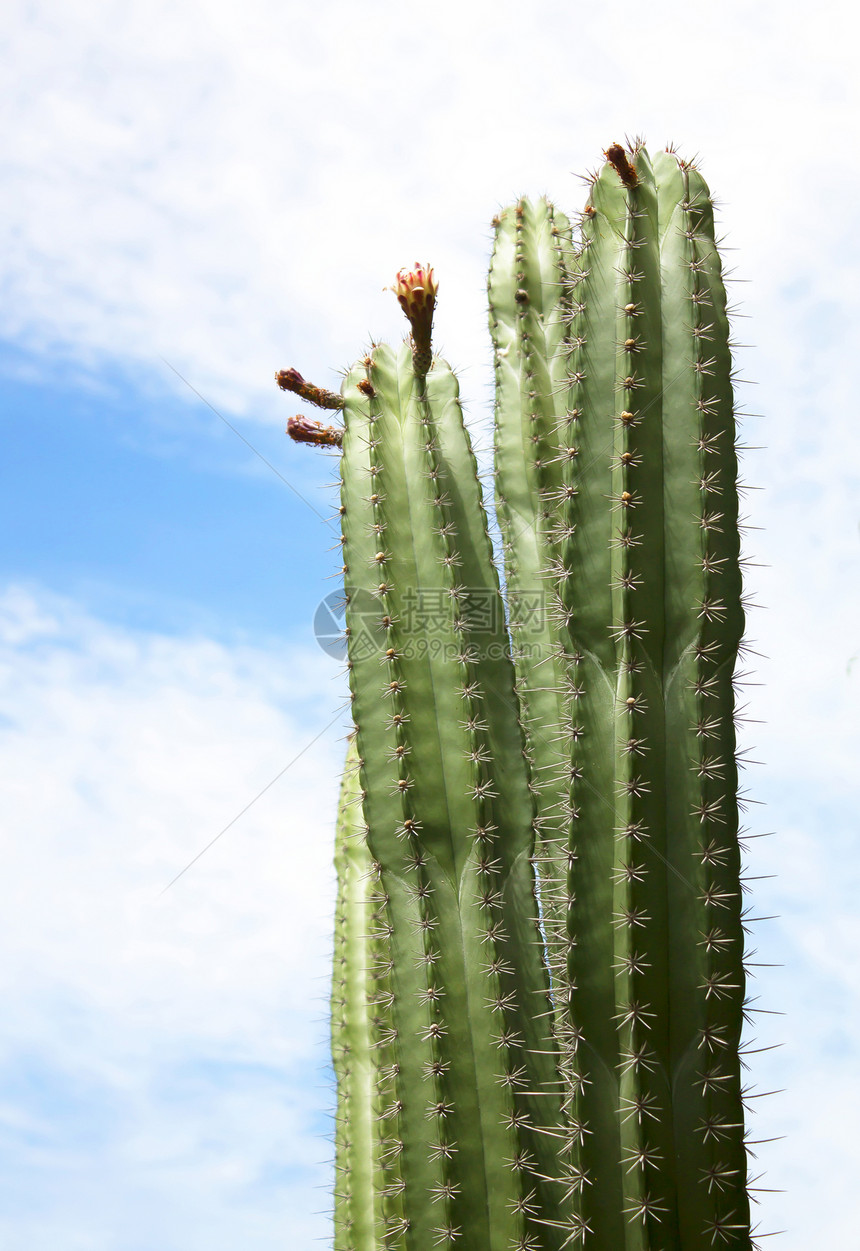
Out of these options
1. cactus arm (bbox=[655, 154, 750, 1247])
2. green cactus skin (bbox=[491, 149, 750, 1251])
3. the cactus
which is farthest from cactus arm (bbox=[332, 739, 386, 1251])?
cactus arm (bbox=[655, 154, 750, 1247])

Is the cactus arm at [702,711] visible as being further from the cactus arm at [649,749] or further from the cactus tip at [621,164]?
the cactus tip at [621,164]

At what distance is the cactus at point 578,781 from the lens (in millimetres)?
2355

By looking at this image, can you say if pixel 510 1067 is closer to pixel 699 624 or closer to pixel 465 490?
pixel 699 624

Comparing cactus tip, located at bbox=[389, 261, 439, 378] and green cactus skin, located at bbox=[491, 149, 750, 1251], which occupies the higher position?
cactus tip, located at bbox=[389, 261, 439, 378]

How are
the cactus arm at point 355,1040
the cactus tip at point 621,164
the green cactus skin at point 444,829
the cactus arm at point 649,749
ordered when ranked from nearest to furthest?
the cactus arm at point 649,749, the green cactus skin at point 444,829, the cactus tip at point 621,164, the cactus arm at point 355,1040

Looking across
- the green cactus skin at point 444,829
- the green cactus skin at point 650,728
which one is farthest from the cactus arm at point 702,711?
the green cactus skin at point 444,829

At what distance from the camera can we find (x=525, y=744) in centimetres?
289

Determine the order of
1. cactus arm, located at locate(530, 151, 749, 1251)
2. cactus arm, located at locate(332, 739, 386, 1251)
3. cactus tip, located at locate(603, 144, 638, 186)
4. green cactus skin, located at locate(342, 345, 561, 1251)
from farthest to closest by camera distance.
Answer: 1. cactus arm, located at locate(332, 739, 386, 1251)
2. cactus tip, located at locate(603, 144, 638, 186)
3. green cactus skin, located at locate(342, 345, 561, 1251)
4. cactus arm, located at locate(530, 151, 749, 1251)

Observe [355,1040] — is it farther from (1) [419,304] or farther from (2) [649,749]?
(1) [419,304]

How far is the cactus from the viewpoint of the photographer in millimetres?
2355

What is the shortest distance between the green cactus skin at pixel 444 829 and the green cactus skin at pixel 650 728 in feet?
0.54

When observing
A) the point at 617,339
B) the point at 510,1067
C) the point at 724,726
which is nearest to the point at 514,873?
the point at 510,1067

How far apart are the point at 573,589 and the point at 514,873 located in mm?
814

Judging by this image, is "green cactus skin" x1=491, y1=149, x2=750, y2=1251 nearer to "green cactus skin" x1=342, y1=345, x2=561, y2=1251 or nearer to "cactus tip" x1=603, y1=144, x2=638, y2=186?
"cactus tip" x1=603, y1=144, x2=638, y2=186
